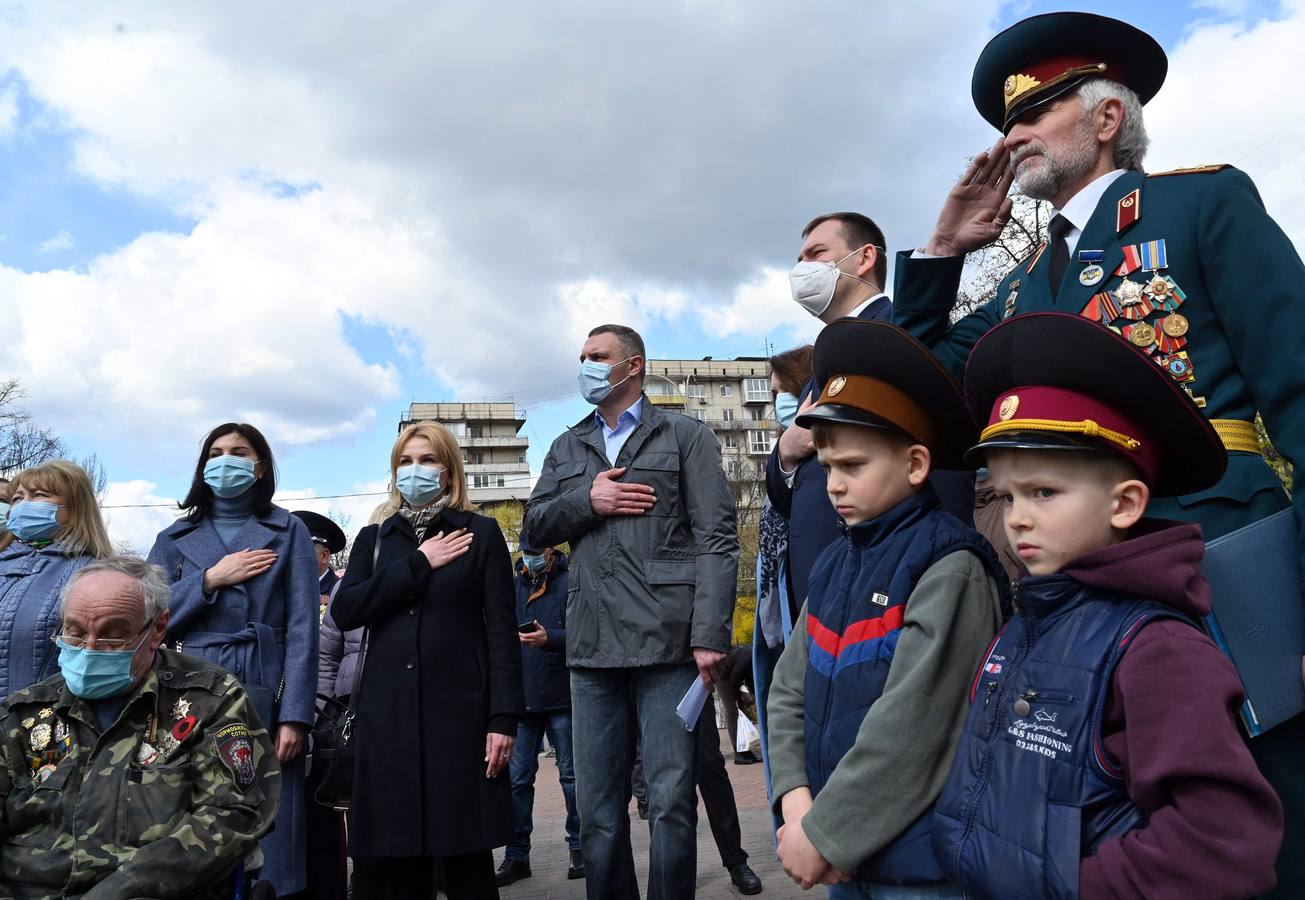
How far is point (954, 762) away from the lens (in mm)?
2154

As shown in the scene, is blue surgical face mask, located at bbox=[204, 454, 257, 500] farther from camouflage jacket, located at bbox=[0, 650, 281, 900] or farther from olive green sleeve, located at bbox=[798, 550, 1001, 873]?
olive green sleeve, located at bbox=[798, 550, 1001, 873]

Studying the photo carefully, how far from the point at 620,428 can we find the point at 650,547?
702 millimetres

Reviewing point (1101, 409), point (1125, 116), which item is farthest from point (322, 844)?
point (1125, 116)

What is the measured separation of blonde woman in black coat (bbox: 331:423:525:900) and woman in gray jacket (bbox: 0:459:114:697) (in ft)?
5.53

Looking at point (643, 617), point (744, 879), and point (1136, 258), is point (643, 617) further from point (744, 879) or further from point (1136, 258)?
point (1136, 258)

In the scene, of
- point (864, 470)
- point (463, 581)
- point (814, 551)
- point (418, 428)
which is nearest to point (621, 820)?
point (463, 581)

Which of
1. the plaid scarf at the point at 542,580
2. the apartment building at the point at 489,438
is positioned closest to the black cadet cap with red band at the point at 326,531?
the plaid scarf at the point at 542,580

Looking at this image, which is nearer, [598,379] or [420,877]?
[420,877]

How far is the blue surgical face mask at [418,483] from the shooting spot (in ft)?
15.8

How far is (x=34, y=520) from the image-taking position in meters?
5.31

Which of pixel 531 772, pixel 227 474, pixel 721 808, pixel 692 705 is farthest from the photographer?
pixel 531 772

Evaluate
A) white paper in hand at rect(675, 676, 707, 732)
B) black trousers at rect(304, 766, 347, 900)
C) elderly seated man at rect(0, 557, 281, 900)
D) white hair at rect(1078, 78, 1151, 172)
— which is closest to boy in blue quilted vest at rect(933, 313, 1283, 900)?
white hair at rect(1078, 78, 1151, 172)

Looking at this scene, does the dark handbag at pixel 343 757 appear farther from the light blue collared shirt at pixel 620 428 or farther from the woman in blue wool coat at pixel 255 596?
the light blue collared shirt at pixel 620 428

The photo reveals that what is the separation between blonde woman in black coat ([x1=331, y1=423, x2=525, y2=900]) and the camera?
13.6 feet
